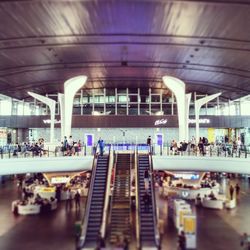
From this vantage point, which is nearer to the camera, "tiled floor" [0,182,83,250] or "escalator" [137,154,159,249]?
"escalator" [137,154,159,249]

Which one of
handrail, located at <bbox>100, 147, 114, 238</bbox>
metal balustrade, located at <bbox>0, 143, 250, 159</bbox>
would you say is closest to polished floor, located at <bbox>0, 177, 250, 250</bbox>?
handrail, located at <bbox>100, 147, 114, 238</bbox>

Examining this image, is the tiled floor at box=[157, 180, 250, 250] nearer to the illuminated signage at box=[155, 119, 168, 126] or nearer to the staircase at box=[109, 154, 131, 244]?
the staircase at box=[109, 154, 131, 244]

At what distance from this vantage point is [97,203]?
16875 mm

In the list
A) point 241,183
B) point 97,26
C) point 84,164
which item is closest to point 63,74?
point 84,164

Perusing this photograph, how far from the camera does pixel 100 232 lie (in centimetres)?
1452

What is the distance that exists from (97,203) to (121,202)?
1.60 metres

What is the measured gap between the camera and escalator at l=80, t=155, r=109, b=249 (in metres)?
15.0

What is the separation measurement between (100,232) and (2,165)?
328 inches

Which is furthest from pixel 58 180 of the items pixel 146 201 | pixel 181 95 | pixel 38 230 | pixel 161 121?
pixel 146 201

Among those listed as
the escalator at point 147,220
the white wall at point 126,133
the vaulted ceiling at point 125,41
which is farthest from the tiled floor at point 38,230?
the white wall at point 126,133

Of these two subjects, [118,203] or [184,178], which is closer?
[118,203]

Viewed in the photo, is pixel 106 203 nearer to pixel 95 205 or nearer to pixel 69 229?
pixel 95 205

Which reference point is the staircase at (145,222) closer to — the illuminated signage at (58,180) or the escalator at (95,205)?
the escalator at (95,205)

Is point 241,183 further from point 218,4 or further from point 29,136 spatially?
point 218,4
